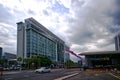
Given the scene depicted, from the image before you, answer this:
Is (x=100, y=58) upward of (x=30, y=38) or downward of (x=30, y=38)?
downward

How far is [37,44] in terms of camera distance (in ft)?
488

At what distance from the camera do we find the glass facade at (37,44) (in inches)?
5448

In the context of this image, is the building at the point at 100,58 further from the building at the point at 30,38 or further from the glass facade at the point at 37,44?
the glass facade at the point at 37,44

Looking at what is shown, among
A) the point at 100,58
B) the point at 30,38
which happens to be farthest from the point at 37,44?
the point at 100,58

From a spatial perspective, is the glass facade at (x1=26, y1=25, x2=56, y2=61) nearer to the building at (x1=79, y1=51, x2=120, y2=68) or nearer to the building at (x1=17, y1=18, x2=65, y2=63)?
the building at (x1=17, y1=18, x2=65, y2=63)

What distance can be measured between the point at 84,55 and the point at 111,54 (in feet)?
37.4

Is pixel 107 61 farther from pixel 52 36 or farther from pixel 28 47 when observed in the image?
pixel 52 36

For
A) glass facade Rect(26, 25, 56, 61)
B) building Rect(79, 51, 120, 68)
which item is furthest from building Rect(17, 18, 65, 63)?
building Rect(79, 51, 120, 68)

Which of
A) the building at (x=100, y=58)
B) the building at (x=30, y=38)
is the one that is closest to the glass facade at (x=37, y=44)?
the building at (x=30, y=38)

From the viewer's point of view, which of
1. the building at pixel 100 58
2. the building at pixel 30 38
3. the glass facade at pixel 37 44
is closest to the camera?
the building at pixel 100 58

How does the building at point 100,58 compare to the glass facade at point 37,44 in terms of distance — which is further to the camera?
the glass facade at point 37,44

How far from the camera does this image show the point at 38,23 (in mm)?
151750

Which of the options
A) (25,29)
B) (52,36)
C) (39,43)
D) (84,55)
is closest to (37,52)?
(39,43)

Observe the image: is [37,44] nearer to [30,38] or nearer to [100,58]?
[30,38]
